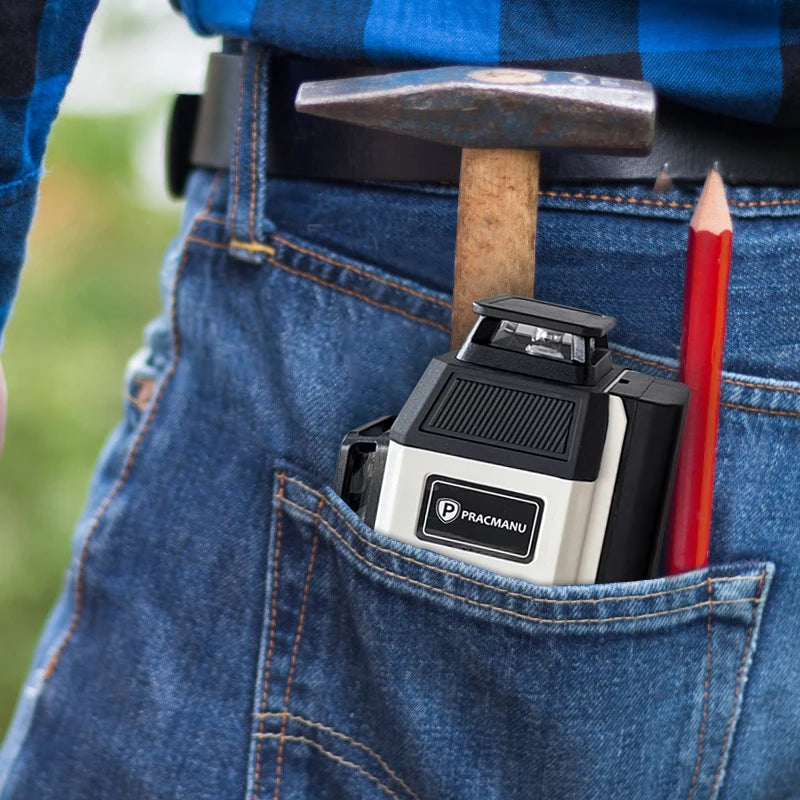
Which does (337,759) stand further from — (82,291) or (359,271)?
(82,291)

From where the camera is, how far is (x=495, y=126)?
0.76 meters

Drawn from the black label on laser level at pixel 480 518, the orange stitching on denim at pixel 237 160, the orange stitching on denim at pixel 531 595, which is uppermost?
the orange stitching on denim at pixel 237 160

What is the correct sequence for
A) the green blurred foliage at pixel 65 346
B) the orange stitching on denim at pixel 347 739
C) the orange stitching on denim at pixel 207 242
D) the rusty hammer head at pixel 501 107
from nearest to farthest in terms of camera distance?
the rusty hammer head at pixel 501 107 < the orange stitching on denim at pixel 347 739 < the orange stitching on denim at pixel 207 242 < the green blurred foliage at pixel 65 346

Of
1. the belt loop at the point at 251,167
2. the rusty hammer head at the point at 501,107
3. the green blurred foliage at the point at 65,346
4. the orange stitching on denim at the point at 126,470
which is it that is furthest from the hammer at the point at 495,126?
the green blurred foliage at the point at 65,346

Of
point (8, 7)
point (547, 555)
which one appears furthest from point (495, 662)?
point (8, 7)

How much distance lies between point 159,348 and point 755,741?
25.5 inches

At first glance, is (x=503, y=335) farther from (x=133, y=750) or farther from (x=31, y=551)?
(x=31, y=551)

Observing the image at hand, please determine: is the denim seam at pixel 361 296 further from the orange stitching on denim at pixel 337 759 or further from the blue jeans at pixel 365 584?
the orange stitching on denim at pixel 337 759

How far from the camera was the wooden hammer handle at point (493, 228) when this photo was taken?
31.0 inches

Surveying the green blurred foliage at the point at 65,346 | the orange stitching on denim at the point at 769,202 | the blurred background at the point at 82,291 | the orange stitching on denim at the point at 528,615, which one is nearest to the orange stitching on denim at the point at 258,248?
the orange stitching on denim at the point at 528,615

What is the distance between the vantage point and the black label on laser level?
74cm

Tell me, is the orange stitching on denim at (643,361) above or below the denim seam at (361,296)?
below

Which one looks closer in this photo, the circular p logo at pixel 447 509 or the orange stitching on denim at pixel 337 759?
the circular p logo at pixel 447 509

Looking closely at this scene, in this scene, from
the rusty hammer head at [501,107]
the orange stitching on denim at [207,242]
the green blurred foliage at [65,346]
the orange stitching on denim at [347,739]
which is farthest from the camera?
the green blurred foliage at [65,346]
